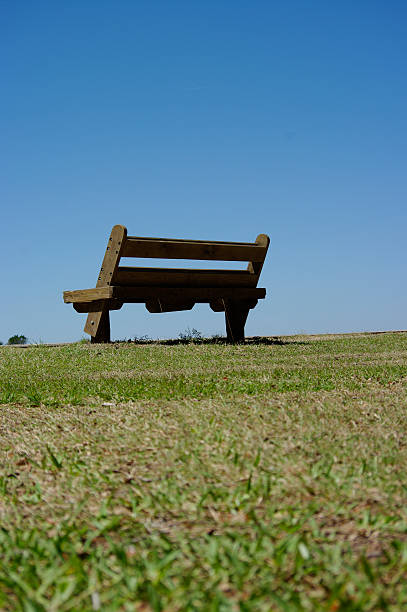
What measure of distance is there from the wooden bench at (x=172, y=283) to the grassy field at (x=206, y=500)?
500 cm

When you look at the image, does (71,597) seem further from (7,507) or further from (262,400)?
(262,400)

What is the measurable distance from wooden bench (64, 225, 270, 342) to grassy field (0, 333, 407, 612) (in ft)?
16.4

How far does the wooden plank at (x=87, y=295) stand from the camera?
9.93 metres

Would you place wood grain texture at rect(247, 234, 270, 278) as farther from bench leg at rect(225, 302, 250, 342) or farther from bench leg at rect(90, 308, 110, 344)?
bench leg at rect(90, 308, 110, 344)

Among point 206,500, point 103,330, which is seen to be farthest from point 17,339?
point 206,500

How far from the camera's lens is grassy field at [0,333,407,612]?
1859 mm

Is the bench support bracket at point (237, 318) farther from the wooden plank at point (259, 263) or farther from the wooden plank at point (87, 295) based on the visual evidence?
the wooden plank at point (87, 295)

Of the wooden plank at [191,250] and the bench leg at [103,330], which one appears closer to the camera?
the wooden plank at [191,250]

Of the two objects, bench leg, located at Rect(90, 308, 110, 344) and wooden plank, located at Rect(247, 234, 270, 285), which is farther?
wooden plank, located at Rect(247, 234, 270, 285)

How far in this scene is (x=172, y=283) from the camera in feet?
34.7

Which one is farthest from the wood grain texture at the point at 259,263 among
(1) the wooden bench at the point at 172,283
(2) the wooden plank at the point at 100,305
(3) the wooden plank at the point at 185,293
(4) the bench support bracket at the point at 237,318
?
(2) the wooden plank at the point at 100,305

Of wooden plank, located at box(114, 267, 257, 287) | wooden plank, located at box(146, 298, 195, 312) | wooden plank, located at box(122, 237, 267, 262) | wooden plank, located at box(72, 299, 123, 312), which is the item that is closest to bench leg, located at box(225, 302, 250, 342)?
wooden plank, located at box(114, 267, 257, 287)

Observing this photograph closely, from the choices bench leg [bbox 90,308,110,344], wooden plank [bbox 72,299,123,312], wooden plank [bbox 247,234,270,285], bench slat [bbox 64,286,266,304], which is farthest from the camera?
wooden plank [bbox 247,234,270,285]

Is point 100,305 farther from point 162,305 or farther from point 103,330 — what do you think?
point 162,305
